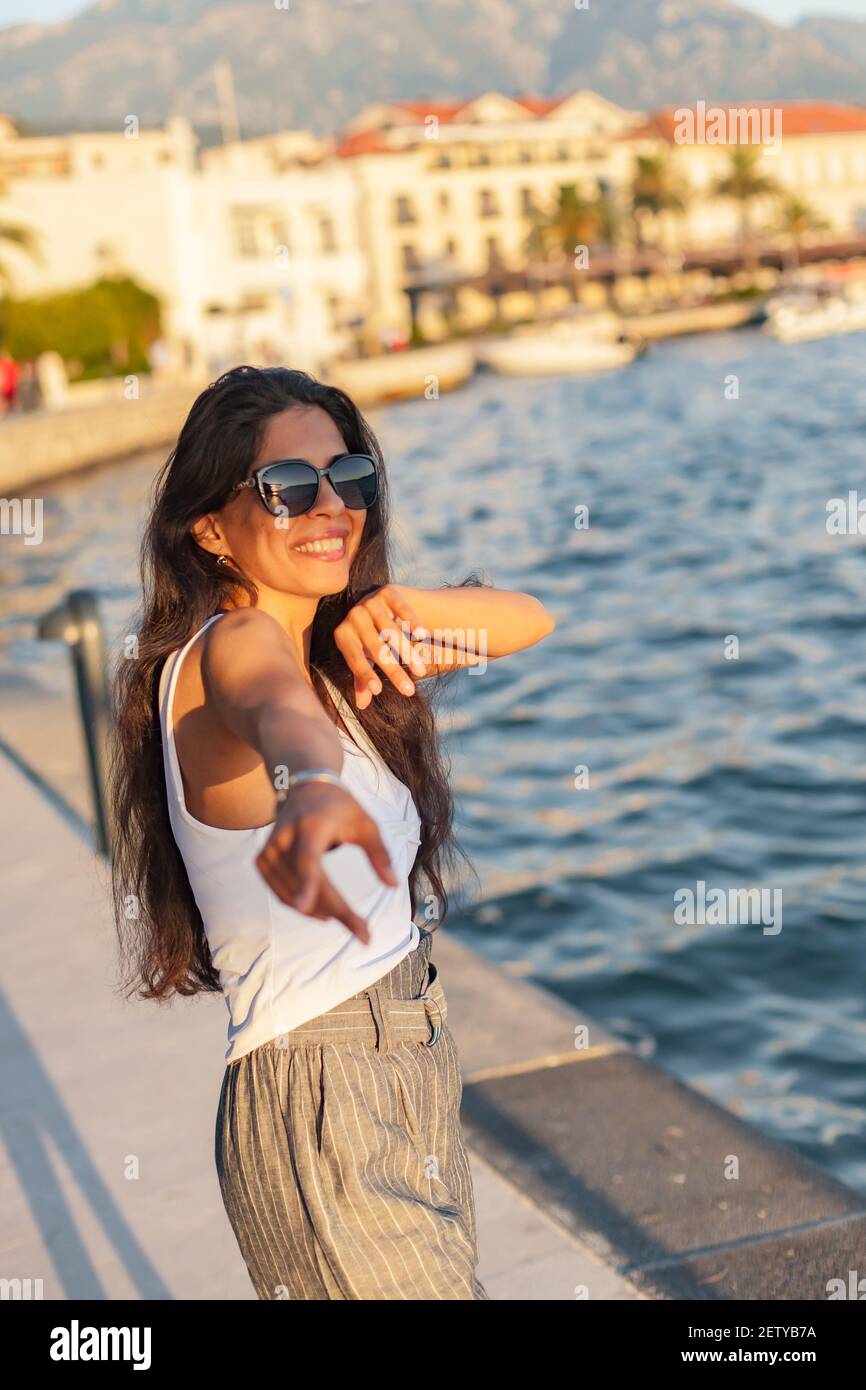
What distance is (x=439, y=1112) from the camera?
2055 millimetres

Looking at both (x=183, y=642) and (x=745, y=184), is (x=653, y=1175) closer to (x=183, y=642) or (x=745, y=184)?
(x=183, y=642)

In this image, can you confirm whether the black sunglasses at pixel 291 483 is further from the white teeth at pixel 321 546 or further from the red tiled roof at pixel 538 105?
the red tiled roof at pixel 538 105

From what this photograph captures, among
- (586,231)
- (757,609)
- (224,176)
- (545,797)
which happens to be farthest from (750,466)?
(586,231)

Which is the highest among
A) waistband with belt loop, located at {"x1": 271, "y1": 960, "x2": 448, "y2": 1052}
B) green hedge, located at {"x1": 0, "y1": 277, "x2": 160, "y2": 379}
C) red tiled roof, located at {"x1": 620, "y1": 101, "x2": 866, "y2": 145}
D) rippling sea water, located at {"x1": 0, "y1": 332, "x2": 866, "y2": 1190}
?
red tiled roof, located at {"x1": 620, "y1": 101, "x2": 866, "y2": 145}

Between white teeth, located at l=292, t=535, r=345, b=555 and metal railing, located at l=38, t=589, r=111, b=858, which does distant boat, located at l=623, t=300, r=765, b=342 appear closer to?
metal railing, located at l=38, t=589, r=111, b=858

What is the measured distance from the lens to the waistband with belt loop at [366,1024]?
6.39ft

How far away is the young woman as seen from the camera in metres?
1.91

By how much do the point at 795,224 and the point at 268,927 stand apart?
366 ft

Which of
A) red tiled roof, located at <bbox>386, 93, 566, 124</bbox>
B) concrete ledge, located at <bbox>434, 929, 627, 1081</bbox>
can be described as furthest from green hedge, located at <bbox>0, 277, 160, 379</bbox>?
red tiled roof, located at <bbox>386, 93, 566, 124</bbox>

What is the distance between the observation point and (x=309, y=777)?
4.94 ft

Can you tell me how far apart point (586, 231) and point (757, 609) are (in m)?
83.0

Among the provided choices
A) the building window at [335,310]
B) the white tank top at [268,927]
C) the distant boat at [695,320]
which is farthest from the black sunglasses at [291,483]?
the distant boat at [695,320]

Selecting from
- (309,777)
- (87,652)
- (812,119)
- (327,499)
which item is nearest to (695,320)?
(812,119)

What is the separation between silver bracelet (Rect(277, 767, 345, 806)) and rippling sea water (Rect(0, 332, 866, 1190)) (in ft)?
3.76
